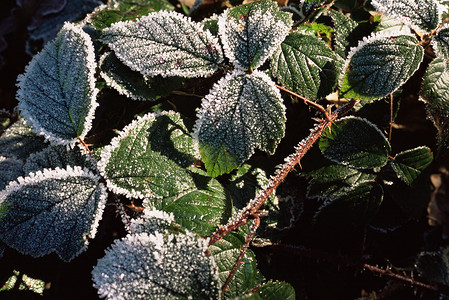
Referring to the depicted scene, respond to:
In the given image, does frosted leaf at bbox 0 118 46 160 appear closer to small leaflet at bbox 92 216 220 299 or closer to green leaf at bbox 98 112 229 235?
green leaf at bbox 98 112 229 235

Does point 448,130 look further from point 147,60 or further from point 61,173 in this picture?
point 61,173

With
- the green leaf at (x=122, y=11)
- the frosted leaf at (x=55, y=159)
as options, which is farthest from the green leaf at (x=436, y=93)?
the frosted leaf at (x=55, y=159)

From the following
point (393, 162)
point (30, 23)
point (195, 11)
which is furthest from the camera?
point (30, 23)

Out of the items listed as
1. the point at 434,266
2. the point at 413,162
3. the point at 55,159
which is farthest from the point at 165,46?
the point at 434,266

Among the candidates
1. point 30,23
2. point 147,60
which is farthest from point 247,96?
point 30,23

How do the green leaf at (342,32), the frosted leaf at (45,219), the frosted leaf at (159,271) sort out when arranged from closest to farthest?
the frosted leaf at (159,271) → the frosted leaf at (45,219) → the green leaf at (342,32)

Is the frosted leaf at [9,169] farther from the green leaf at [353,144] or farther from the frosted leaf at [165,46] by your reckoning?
the green leaf at [353,144]
